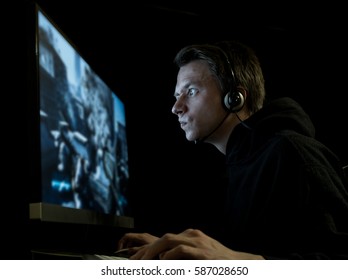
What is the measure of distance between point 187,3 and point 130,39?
40 centimetres

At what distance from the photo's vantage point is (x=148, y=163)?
2.78 m

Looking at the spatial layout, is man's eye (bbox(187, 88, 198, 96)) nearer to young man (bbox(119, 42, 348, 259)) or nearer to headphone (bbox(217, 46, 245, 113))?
A: young man (bbox(119, 42, 348, 259))

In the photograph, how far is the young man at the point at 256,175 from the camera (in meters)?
1.14

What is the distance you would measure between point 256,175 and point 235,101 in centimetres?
39

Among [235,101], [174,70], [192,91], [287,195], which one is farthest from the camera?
[174,70]

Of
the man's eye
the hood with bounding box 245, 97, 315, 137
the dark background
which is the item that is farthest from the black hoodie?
the dark background

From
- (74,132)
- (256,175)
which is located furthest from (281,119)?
(74,132)

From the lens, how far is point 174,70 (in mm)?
2861

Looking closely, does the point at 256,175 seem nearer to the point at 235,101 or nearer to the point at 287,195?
the point at 287,195

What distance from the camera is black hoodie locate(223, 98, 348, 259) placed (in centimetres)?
118

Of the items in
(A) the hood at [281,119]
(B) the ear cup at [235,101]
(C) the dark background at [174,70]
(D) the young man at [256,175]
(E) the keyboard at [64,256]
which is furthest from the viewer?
(C) the dark background at [174,70]

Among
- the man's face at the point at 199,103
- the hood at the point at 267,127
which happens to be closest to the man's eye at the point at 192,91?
the man's face at the point at 199,103

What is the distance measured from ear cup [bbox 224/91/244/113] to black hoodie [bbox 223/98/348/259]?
22 centimetres

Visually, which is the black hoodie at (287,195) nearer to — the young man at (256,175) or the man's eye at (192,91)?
the young man at (256,175)
